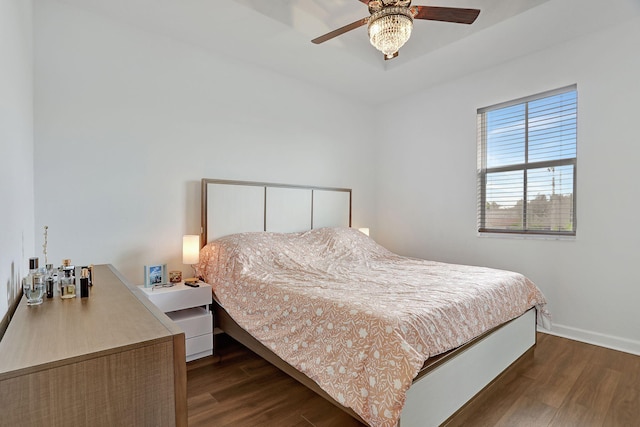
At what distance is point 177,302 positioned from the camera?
2.55m

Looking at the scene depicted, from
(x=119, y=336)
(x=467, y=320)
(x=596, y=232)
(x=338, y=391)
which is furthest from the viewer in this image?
(x=596, y=232)

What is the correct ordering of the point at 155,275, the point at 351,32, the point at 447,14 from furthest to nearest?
the point at 351,32 → the point at 155,275 → the point at 447,14

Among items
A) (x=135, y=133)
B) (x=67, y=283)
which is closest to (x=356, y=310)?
(x=67, y=283)

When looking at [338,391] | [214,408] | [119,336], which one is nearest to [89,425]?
[119,336]

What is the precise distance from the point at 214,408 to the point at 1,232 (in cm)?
146

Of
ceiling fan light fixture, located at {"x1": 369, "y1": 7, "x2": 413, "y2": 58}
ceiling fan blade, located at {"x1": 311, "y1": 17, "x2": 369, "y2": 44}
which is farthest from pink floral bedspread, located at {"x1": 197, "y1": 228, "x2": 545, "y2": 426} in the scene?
ceiling fan blade, located at {"x1": 311, "y1": 17, "x2": 369, "y2": 44}

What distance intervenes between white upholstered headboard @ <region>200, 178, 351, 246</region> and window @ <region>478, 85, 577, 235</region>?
1.76 m

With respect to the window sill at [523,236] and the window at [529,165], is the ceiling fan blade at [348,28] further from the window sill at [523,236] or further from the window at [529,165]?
the window sill at [523,236]

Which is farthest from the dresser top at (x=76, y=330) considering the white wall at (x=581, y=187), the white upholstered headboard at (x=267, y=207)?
the white wall at (x=581, y=187)

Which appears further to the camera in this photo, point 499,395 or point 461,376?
point 499,395

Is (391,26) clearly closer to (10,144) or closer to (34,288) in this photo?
(10,144)

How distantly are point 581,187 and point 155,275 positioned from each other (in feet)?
12.9

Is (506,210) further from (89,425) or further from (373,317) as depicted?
(89,425)

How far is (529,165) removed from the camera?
11.2 feet
